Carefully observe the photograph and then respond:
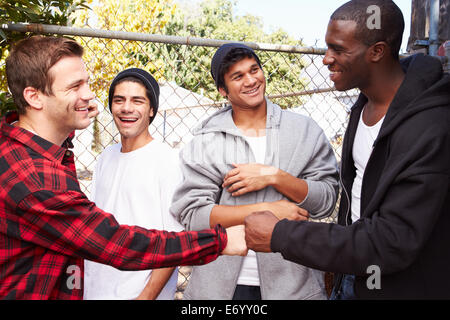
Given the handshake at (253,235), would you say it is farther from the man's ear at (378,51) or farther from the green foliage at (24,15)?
the green foliage at (24,15)

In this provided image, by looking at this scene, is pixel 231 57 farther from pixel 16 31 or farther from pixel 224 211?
pixel 16 31

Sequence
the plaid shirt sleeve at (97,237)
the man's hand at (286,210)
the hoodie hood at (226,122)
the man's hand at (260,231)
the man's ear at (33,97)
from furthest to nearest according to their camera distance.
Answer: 1. the hoodie hood at (226,122)
2. the man's hand at (286,210)
3. the man's hand at (260,231)
4. the man's ear at (33,97)
5. the plaid shirt sleeve at (97,237)

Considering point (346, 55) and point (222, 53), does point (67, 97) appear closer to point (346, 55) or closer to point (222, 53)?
point (222, 53)

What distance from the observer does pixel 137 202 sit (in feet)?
7.07

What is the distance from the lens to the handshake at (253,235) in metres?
1.88

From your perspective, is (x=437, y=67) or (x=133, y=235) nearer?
(x=133, y=235)

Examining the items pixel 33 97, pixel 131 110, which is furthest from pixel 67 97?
pixel 131 110

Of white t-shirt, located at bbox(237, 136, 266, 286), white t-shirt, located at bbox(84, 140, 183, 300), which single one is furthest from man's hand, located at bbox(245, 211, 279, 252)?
white t-shirt, located at bbox(84, 140, 183, 300)

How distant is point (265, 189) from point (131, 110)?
0.87m

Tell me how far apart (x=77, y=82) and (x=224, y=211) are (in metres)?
0.93

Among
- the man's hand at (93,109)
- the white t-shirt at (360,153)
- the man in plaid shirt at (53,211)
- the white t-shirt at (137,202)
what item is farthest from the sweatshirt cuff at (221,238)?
the man's hand at (93,109)

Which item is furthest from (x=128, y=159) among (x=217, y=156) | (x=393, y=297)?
(x=393, y=297)

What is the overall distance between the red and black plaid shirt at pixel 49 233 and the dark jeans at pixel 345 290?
3.11ft
